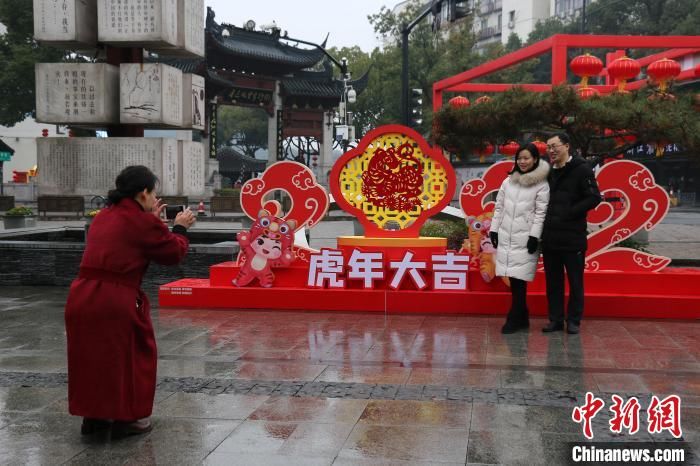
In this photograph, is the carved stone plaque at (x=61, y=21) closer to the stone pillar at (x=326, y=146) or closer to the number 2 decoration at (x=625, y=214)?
the number 2 decoration at (x=625, y=214)

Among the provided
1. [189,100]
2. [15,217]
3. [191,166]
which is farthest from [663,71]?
[15,217]

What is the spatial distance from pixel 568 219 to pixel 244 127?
52.1 m

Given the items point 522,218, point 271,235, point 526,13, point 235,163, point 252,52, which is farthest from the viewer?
point 526,13

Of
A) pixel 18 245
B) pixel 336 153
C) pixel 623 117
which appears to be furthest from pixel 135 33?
pixel 336 153

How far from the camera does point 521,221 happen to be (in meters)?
6.09

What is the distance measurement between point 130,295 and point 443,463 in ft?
Result: 5.69

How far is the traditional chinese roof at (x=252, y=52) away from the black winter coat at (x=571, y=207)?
27860 mm

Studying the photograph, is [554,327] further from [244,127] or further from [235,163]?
[244,127]

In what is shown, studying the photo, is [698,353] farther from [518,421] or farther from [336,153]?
[336,153]

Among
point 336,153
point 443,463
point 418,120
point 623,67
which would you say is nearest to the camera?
point 443,463

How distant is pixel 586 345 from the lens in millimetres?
5781

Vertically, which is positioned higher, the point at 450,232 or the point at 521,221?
the point at 521,221

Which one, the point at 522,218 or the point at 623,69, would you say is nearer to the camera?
the point at 522,218

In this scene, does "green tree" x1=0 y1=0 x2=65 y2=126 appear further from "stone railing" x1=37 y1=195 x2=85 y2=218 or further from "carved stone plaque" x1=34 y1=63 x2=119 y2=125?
"carved stone plaque" x1=34 y1=63 x2=119 y2=125
